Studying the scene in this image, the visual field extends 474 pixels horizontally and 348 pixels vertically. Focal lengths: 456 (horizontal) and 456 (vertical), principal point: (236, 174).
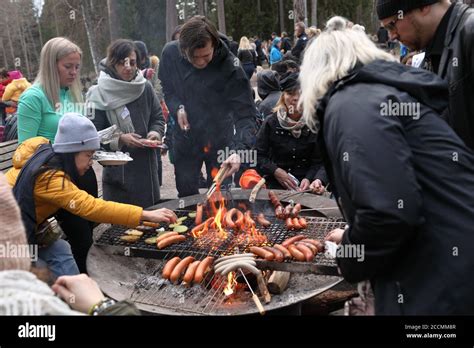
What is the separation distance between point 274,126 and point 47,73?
104 inches

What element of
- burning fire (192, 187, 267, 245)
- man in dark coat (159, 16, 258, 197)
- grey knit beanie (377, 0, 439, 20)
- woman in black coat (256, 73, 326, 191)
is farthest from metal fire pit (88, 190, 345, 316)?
grey knit beanie (377, 0, 439, 20)

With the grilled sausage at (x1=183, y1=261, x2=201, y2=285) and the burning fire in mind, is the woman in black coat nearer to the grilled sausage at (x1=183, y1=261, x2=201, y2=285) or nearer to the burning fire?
the burning fire

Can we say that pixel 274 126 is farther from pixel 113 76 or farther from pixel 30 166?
pixel 30 166

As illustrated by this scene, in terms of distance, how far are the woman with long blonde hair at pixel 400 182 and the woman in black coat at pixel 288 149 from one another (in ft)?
10.1

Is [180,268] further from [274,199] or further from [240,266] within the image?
[274,199]

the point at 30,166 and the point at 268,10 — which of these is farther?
the point at 268,10

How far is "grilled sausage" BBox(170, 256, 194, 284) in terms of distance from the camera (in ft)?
12.0

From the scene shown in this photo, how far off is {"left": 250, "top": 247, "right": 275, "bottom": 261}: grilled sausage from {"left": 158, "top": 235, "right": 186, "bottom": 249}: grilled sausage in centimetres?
74

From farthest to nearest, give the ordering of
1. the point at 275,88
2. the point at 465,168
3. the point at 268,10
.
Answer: the point at 268,10 → the point at 275,88 → the point at 465,168

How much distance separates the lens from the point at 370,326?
7.98 feet

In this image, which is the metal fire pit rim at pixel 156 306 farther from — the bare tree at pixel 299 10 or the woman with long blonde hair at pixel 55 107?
the bare tree at pixel 299 10

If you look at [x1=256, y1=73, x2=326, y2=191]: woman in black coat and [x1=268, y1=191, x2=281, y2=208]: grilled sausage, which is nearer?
[x1=268, y1=191, x2=281, y2=208]: grilled sausage

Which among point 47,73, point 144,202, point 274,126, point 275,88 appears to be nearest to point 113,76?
point 47,73

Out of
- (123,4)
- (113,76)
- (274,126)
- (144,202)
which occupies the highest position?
(123,4)
